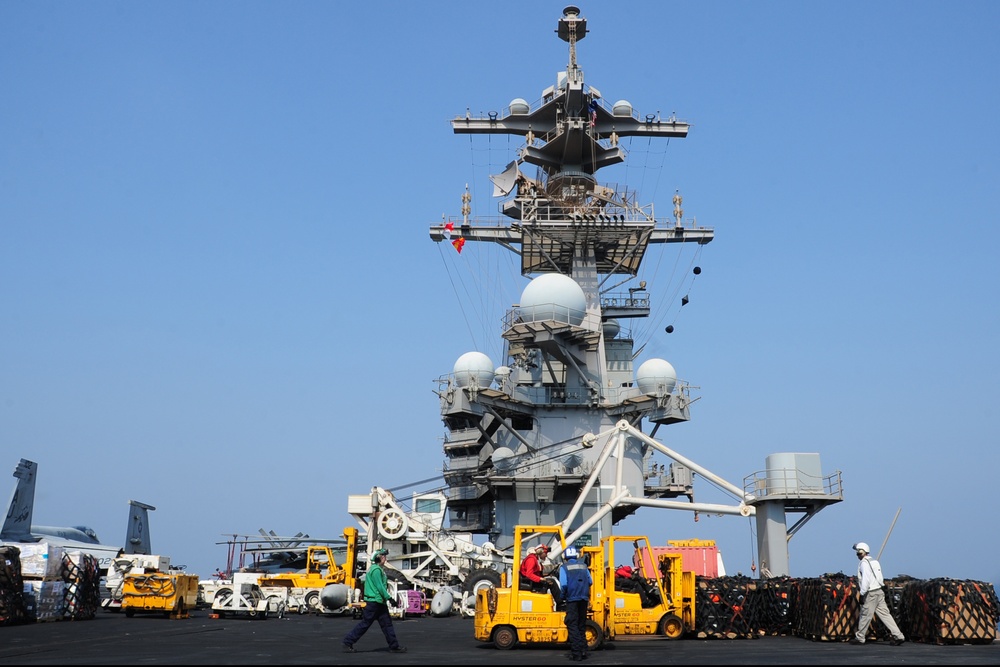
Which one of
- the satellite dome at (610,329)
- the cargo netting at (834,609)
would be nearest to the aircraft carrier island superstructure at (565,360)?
the satellite dome at (610,329)

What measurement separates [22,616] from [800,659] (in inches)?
666

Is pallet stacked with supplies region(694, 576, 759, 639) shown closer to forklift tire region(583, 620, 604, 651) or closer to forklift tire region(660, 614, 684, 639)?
forklift tire region(660, 614, 684, 639)

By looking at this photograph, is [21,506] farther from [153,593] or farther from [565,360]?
[565,360]

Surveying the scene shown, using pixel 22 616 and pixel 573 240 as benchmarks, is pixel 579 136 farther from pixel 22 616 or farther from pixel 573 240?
pixel 22 616

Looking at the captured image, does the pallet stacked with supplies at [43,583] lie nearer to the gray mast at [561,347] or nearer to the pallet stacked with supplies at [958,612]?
the gray mast at [561,347]

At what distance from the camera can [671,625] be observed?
15.4 meters

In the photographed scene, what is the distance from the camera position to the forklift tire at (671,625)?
15.4 metres

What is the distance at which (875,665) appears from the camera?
10930 mm

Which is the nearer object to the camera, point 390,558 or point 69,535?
point 390,558

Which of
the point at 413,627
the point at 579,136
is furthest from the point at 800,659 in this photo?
the point at 579,136

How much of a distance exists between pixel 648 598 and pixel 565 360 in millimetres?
14240

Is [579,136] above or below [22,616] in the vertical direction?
above

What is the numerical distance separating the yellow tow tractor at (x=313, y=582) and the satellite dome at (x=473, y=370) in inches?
368

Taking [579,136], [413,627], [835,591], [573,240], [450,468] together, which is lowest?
[413,627]
